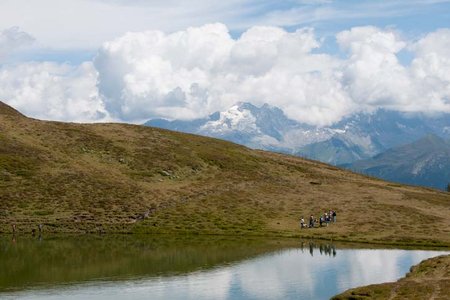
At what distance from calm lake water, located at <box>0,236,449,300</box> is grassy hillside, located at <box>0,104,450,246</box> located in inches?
452

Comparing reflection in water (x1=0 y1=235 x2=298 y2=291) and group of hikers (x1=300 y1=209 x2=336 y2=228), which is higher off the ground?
group of hikers (x1=300 y1=209 x2=336 y2=228)

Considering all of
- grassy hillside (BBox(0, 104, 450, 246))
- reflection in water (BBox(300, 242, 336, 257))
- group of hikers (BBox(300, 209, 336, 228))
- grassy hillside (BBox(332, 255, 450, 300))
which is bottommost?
grassy hillside (BBox(332, 255, 450, 300))

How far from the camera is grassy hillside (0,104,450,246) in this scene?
368 feet

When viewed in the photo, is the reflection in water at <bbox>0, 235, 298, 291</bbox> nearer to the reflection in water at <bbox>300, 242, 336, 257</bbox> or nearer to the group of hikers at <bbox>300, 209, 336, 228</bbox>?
the reflection in water at <bbox>300, 242, 336, 257</bbox>

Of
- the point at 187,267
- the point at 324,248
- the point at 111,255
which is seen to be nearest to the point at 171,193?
the point at 324,248

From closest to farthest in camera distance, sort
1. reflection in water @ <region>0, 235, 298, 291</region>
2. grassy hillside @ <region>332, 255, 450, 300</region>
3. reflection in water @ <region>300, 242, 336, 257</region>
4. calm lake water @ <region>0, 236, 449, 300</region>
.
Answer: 1. grassy hillside @ <region>332, 255, 450, 300</region>
2. calm lake water @ <region>0, 236, 449, 300</region>
3. reflection in water @ <region>0, 235, 298, 291</region>
4. reflection in water @ <region>300, 242, 336, 257</region>

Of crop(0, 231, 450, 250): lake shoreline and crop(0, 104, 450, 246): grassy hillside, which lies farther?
crop(0, 104, 450, 246): grassy hillside

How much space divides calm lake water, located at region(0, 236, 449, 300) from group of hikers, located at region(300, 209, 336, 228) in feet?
42.9

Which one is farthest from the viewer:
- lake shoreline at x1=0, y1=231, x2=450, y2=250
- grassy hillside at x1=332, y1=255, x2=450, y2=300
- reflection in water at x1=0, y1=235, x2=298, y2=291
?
lake shoreline at x1=0, y1=231, x2=450, y2=250

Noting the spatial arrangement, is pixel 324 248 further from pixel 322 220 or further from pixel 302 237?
pixel 322 220

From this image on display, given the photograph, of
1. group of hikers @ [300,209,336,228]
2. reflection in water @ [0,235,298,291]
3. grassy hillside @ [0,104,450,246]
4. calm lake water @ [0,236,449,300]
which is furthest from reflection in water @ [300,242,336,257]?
group of hikers @ [300,209,336,228]

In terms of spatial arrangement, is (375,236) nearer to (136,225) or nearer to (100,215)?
(136,225)

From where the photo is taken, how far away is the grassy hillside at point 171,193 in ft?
368

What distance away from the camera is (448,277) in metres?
60.0
